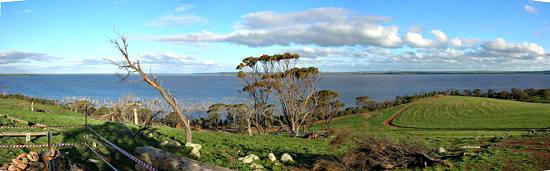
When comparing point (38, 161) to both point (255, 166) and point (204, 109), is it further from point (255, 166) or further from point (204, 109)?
point (204, 109)

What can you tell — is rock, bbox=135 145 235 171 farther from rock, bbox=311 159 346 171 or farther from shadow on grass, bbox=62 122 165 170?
rock, bbox=311 159 346 171

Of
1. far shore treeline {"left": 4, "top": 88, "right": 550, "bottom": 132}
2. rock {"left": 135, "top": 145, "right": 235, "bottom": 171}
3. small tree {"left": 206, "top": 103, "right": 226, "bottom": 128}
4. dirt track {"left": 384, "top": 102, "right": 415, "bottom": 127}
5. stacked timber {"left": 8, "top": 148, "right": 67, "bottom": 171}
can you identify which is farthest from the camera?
dirt track {"left": 384, "top": 102, "right": 415, "bottom": 127}

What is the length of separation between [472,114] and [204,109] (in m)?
25.8

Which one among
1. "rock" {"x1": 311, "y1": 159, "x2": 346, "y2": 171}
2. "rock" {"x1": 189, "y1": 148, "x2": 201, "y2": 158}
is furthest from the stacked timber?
"rock" {"x1": 311, "y1": 159, "x2": 346, "y2": 171}

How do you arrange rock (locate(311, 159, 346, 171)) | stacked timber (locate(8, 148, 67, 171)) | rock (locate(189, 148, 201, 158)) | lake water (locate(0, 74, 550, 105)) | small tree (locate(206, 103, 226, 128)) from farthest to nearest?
lake water (locate(0, 74, 550, 105)) < small tree (locate(206, 103, 226, 128)) < rock (locate(189, 148, 201, 158)) < rock (locate(311, 159, 346, 171)) < stacked timber (locate(8, 148, 67, 171))

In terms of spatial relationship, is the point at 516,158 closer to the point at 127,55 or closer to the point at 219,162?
the point at 219,162

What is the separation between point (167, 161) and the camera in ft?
22.1

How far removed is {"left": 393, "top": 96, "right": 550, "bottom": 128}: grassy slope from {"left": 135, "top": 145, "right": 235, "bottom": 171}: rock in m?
29.3

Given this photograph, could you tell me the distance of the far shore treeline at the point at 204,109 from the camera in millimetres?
29375

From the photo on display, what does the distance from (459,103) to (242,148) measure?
136 feet

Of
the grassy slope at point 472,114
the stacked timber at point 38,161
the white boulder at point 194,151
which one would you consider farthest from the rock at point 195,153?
the grassy slope at point 472,114

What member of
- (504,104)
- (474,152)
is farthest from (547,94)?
(474,152)

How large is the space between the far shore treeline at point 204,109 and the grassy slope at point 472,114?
4.80 m

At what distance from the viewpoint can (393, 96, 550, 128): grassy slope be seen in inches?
1253
